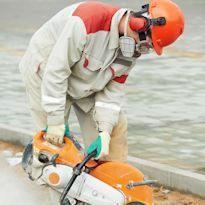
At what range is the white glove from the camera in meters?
5.29

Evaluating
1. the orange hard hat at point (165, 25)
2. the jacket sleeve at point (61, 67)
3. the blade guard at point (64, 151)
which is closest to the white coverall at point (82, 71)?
the jacket sleeve at point (61, 67)

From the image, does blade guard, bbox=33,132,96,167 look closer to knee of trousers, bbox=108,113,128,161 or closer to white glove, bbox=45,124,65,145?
white glove, bbox=45,124,65,145

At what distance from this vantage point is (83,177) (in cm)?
517

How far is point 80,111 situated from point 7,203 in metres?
1.02

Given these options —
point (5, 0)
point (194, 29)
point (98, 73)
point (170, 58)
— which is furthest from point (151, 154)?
point (5, 0)

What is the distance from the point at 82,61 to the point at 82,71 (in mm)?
99

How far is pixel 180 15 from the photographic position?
525 cm

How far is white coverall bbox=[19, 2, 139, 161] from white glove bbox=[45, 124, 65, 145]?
0.03 metres

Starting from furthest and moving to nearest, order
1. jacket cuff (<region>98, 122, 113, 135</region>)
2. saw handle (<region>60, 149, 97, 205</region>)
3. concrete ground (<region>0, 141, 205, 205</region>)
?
concrete ground (<region>0, 141, 205, 205</region>), jacket cuff (<region>98, 122, 113, 135</region>), saw handle (<region>60, 149, 97, 205</region>)

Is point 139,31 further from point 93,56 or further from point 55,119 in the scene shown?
point 55,119

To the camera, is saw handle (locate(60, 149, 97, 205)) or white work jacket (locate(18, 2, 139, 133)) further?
white work jacket (locate(18, 2, 139, 133))

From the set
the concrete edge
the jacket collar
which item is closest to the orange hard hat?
the jacket collar

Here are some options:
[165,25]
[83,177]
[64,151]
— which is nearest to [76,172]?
[83,177]

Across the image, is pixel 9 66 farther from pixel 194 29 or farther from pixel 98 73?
pixel 98 73
